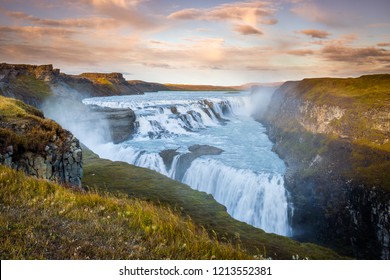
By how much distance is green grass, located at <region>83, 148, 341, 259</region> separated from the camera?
14797 mm

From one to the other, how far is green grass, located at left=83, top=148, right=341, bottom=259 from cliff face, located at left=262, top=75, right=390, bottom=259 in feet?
32.7

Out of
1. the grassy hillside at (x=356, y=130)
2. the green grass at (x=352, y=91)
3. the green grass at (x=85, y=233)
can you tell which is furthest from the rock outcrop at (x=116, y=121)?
the green grass at (x=85, y=233)

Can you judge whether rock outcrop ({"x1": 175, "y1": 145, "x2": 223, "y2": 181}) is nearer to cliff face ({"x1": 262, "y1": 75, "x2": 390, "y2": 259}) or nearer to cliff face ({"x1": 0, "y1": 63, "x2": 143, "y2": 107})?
cliff face ({"x1": 262, "y1": 75, "x2": 390, "y2": 259})

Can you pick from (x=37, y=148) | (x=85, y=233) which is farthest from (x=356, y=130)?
(x=85, y=233)

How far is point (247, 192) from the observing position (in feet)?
101

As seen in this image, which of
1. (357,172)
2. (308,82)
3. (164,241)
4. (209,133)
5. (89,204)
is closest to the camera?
(164,241)

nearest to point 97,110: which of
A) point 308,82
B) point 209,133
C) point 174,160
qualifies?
point 209,133

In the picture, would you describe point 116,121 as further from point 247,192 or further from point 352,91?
point 352,91

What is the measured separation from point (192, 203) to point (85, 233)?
53.6 feet

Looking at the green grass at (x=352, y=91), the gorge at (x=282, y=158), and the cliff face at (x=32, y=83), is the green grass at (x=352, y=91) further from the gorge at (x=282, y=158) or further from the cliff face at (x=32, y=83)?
the cliff face at (x=32, y=83)

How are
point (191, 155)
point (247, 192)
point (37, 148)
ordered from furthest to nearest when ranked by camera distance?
point (191, 155)
point (247, 192)
point (37, 148)

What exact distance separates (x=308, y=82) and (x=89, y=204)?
62.7m

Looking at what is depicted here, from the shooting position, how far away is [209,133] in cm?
5797
